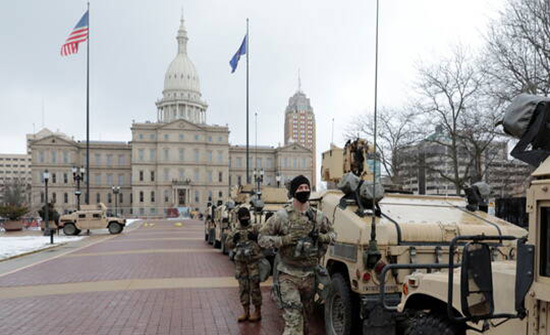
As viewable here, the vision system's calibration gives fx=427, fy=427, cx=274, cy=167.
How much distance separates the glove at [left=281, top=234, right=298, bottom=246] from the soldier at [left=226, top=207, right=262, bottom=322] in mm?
1993

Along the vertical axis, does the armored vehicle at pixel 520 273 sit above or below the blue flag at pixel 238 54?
below

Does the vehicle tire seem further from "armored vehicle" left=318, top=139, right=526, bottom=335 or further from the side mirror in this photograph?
the side mirror

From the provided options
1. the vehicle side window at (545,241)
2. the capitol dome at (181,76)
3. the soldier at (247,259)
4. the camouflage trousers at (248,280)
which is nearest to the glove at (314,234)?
the soldier at (247,259)

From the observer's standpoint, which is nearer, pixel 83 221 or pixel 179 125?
pixel 83 221

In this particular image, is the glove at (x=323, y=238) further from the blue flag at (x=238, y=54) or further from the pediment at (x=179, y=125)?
the pediment at (x=179, y=125)

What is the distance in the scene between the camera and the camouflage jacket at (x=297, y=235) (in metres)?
4.35

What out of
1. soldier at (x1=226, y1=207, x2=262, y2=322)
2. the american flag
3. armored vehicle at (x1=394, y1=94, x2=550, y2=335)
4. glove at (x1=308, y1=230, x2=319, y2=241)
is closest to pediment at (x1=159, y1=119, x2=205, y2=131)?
the american flag

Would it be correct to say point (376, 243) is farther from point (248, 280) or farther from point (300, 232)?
point (248, 280)

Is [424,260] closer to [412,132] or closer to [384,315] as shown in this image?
[384,315]

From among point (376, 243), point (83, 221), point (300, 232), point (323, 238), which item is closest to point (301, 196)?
point (300, 232)

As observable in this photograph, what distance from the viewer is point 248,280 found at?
21.0 feet

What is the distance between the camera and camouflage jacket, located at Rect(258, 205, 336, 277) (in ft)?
14.3

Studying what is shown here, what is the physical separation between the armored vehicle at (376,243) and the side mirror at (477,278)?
1577 millimetres

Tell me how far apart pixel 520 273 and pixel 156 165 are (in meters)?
89.0
